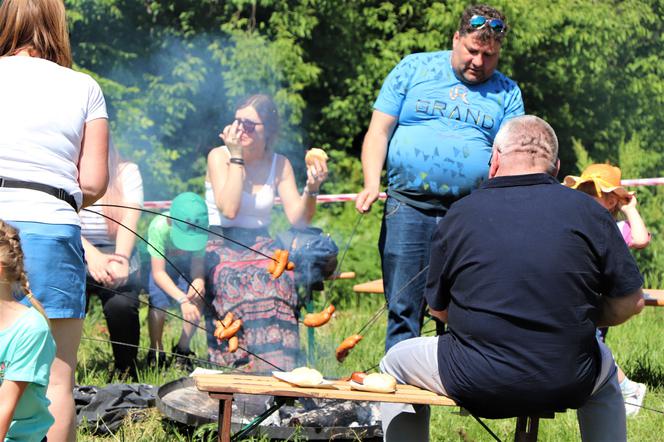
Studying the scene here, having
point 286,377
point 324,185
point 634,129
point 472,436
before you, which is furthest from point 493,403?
point 634,129

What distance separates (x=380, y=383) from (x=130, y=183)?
8.52 feet

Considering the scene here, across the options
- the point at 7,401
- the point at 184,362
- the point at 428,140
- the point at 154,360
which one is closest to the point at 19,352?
the point at 7,401

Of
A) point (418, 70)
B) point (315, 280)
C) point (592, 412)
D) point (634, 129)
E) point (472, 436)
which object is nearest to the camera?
point (592, 412)

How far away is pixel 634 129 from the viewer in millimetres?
11469

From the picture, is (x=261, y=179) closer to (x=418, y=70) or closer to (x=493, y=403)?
(x=418, y=70)

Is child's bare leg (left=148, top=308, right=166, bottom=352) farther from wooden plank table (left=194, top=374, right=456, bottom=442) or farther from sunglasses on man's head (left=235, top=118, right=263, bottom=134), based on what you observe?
wooden plank table (left=194, top=374, right=456, bottom=442)

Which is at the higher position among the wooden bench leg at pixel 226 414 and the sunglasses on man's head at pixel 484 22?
the sunglasses on man's head at pixel 484 22

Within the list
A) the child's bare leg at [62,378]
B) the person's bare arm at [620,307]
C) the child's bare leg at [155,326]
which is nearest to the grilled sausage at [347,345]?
the person's bare arm at [620,307]

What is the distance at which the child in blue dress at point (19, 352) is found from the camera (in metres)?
2.79

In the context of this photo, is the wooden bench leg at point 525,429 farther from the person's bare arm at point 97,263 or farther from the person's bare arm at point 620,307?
the person's bare arm at point 97,263

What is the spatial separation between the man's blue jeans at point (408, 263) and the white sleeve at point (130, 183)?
1596mm

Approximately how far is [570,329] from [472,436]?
1450mm

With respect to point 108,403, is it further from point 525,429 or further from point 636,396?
point 636,396

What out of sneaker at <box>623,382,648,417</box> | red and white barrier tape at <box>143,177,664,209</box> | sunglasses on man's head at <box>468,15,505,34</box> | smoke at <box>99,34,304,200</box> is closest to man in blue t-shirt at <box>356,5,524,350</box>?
sunglasses on man's head at <box>468,15,505,34</box>
